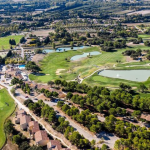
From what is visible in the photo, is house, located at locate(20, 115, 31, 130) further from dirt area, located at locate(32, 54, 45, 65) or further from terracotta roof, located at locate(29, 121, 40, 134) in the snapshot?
dirt area, located at locate(32, 54, 45, 65)

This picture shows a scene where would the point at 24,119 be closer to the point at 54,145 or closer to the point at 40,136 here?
the point at 40,136

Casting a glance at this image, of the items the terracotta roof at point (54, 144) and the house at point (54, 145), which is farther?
the terracotta roof at point (54, 144)

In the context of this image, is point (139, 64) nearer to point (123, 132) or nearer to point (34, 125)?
point (123, 132)

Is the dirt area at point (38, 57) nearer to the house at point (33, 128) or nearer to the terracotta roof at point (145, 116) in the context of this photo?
the house at point (33, 128)

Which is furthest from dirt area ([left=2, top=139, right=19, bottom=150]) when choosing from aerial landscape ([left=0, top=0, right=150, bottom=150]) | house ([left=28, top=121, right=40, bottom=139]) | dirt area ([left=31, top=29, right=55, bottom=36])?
dirt area ([left=31, top=29, right=55, bottom=36])

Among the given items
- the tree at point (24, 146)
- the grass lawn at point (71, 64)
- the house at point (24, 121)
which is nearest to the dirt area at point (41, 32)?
the grass lawn at point (71, 64)
